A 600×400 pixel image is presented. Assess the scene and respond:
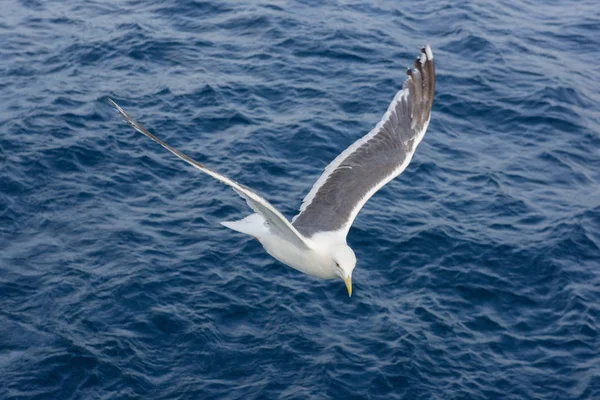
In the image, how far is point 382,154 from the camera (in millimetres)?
17047

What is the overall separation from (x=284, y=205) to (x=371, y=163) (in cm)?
627

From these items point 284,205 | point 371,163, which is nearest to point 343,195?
point 371,163

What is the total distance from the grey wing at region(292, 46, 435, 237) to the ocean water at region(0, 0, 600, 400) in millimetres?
4270

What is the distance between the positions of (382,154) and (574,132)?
1214 centimetres

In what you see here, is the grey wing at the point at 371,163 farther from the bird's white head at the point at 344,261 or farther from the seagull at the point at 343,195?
the bird's white head at the point at 344,261

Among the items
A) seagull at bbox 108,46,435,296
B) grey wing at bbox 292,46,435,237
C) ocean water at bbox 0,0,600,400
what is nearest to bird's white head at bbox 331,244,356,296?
seagull at bbox 108,46,435,296

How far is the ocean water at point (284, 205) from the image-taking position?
1898cm

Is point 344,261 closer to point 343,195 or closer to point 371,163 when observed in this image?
point 343,195

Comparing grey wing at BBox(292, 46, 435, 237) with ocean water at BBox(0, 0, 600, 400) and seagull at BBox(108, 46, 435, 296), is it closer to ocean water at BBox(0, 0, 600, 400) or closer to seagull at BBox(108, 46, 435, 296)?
seagull at BBox(108, 46, 435, 296)

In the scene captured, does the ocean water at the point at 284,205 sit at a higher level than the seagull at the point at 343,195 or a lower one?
lower

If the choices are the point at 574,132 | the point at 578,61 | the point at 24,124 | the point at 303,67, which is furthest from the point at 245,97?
the point at 578,61

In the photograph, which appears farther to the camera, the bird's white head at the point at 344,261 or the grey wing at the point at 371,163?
the grey wing at the point at 371,163

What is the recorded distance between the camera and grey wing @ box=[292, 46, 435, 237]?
15867 mm

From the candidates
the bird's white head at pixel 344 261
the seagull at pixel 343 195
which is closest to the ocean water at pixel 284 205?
the seagull at pixel 343 195
